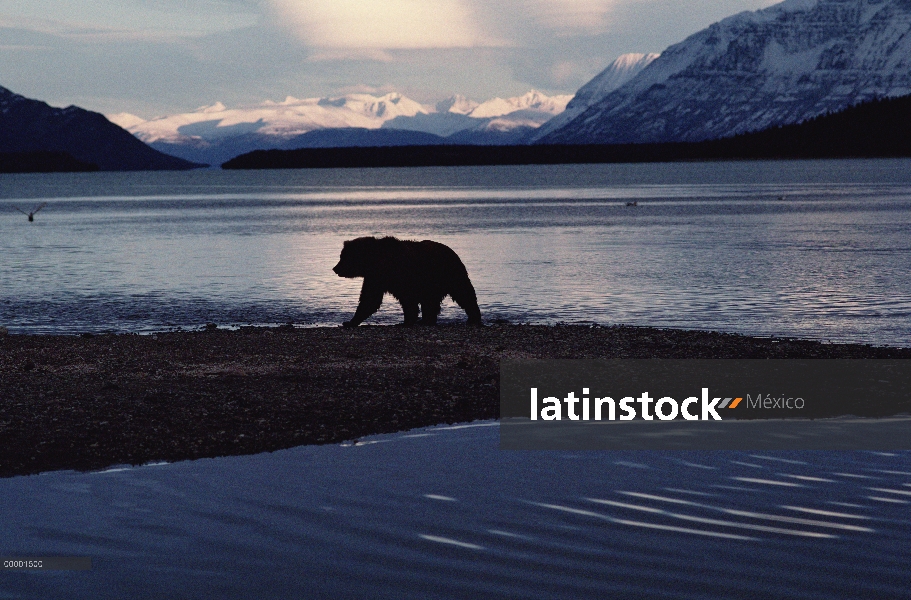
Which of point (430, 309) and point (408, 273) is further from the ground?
point (408, 273)

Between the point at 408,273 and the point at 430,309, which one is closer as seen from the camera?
the point at 408,273

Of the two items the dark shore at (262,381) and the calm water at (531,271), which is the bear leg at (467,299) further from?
the calm water at (531,271)

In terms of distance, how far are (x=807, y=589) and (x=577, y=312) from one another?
20762 millimetres

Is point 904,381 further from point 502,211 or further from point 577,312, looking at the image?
point 502,211

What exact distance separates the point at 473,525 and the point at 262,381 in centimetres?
693

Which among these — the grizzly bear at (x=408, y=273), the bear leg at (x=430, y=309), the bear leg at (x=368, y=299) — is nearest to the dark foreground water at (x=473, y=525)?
the grizzly bear at (x=408, y=273)

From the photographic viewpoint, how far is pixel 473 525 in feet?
31.0

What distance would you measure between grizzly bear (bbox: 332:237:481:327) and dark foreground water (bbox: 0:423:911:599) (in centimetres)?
1067

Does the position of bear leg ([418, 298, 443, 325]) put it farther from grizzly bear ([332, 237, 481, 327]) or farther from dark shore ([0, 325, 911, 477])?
dark shore ([0, 325, 911, 477])

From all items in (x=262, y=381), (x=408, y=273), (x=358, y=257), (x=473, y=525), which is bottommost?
(x=473, y=525)

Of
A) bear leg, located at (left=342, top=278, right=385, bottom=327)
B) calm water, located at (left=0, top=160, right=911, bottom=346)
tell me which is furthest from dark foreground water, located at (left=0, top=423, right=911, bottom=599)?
calm water, located at (left=0, top=160, right=911, bottom=346)

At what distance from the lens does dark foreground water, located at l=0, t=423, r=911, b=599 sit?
8148mm

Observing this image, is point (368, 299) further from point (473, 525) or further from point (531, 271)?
point (531, 271)

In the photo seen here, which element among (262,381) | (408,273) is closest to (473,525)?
(262,381)
